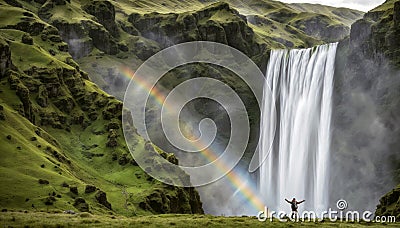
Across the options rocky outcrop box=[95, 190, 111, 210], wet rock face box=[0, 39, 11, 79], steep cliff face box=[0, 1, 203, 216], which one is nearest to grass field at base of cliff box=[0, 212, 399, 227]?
steep cliff face box=[0, 1, 203, 216]

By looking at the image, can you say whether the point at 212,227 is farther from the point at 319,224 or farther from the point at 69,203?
the point at 69,203

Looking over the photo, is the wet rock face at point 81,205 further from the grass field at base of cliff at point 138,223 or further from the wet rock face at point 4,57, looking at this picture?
the wet rock face at point 4,57

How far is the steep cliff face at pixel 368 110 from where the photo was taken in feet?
411

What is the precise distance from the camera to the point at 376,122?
429 ft

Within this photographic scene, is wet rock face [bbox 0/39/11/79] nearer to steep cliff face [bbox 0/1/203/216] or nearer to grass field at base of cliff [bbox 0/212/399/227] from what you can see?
steep cliff face [bbox 0/1/203/216]

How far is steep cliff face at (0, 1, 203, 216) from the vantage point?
97875 mm

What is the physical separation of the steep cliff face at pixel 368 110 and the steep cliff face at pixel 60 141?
4776 cm

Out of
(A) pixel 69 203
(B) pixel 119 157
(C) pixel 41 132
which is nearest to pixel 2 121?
(C) pixel 41 132

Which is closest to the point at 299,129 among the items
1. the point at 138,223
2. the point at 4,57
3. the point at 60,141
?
the point at 60,141

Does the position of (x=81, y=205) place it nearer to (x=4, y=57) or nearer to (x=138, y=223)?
(x=138, y=223)

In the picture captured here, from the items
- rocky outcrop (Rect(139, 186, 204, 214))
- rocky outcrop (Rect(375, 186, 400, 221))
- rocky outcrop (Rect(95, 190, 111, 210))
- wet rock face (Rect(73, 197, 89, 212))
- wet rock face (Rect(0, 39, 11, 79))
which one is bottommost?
rocky outcrop (Rect(139, 186, 204, 214))

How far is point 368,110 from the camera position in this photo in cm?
13462

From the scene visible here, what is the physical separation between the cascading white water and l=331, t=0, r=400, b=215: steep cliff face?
13.1 ft

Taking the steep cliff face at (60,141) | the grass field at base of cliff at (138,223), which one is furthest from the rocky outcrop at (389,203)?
the steep cliff face at (60,141)
